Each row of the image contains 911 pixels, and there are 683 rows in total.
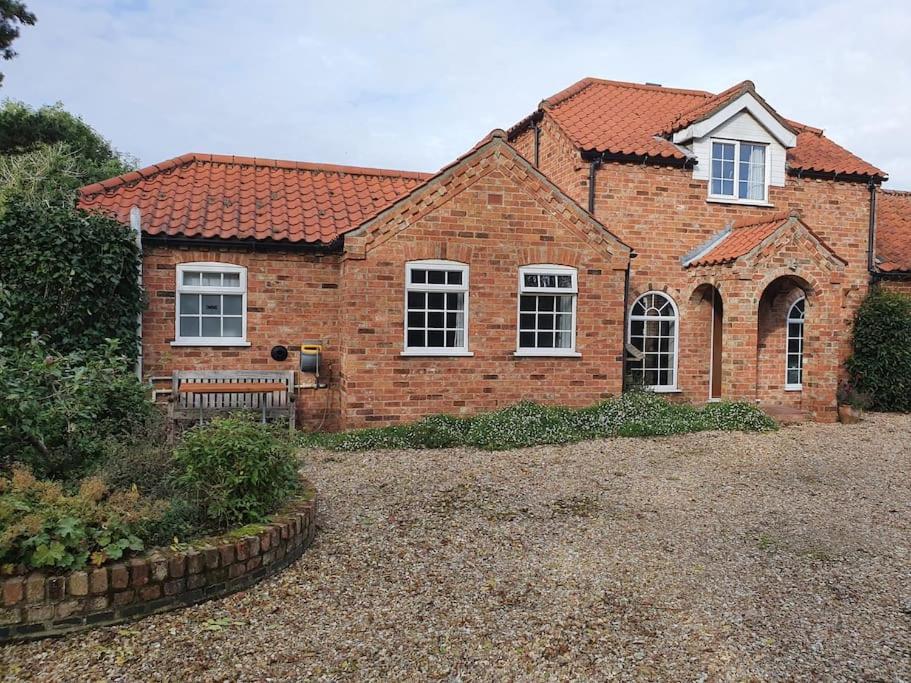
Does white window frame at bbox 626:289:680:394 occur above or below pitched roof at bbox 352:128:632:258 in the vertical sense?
below

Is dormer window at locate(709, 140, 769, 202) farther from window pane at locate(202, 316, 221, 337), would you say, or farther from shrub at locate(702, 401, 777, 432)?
window pane at locate(202, 316, 221, 337)

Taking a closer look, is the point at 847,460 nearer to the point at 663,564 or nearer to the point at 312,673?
the point at 663,564

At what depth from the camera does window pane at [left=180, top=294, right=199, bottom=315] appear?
11656mm

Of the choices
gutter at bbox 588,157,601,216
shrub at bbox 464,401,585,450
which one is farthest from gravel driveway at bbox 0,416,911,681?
gutter at bbox 588,157,601,216

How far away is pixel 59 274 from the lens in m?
10.2

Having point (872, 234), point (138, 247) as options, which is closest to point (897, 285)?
point (872, 234)

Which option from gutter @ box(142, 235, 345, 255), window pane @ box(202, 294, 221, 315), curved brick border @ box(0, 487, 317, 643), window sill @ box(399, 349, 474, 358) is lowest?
curved brick border @ box(0, 487, 317, 643)

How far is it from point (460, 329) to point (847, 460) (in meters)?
6.53

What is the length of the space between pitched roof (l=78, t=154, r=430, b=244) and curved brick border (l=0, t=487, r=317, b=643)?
7.79 metres

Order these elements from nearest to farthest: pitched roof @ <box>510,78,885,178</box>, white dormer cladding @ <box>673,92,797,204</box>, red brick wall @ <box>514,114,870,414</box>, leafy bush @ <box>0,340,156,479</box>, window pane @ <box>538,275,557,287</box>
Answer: leafy bush @ <box>0,340,156,479</box> → window pane @ <box>538,275,557,287</box> → red brick wall @ <box>514,114,870,414</box> → pitched roof @ <box>510,78,885,178</box> → white dormer cladding @ <box>673,92,797,204</box>

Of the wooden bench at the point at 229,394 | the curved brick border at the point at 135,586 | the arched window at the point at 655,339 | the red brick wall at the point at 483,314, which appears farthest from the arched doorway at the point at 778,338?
the curved brick border at the point at 135,586

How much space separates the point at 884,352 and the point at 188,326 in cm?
1492

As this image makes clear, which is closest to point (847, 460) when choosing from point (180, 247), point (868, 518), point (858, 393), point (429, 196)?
point (868, 518)

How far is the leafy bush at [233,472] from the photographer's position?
5086 mm
